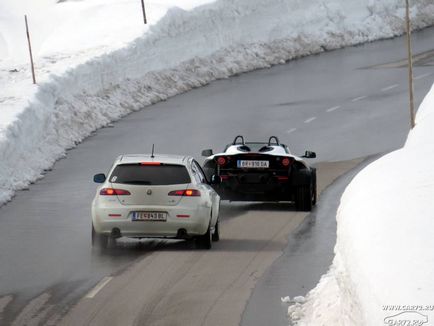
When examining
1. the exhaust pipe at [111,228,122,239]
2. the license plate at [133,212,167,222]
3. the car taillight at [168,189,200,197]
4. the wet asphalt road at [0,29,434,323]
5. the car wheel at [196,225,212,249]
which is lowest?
the wet asphalt road at [0,29,434,323]

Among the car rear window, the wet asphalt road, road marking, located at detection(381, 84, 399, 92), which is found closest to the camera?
the wet asphalt road


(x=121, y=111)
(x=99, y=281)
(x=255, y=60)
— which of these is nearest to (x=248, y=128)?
(x=121, y=111)

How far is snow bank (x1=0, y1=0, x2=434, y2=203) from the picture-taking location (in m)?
32.5

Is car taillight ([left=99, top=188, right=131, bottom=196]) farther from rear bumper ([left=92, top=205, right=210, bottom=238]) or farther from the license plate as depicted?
the license plate

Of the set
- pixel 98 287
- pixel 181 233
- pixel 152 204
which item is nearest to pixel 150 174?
pixel 152 204

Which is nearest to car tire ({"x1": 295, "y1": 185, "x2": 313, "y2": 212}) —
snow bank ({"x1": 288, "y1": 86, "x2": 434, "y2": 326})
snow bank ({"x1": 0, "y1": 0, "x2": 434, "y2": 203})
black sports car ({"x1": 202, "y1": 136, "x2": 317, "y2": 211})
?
black sports car ({"x1": 202, "y1": 136, "x2": 317, "y2": 211})

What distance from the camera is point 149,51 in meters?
47.4

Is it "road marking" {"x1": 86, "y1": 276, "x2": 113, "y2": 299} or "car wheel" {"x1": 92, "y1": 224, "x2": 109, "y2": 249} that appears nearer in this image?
"road marking" {"x1": 86, "y1": 276, "x2": 113, "y2": 299}

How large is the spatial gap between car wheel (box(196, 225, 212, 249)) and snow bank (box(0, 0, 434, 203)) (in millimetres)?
7678

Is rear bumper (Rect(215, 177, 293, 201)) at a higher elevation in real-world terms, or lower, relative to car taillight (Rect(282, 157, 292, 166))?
lower

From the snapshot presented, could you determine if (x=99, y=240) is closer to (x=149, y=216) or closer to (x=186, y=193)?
(x=149, y=216)

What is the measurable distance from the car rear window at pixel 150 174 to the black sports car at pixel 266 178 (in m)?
4.31

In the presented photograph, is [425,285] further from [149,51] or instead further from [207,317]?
[149,51]

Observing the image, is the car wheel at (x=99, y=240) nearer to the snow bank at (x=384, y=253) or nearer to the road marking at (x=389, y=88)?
the snow bank at (x=384, y=253)
